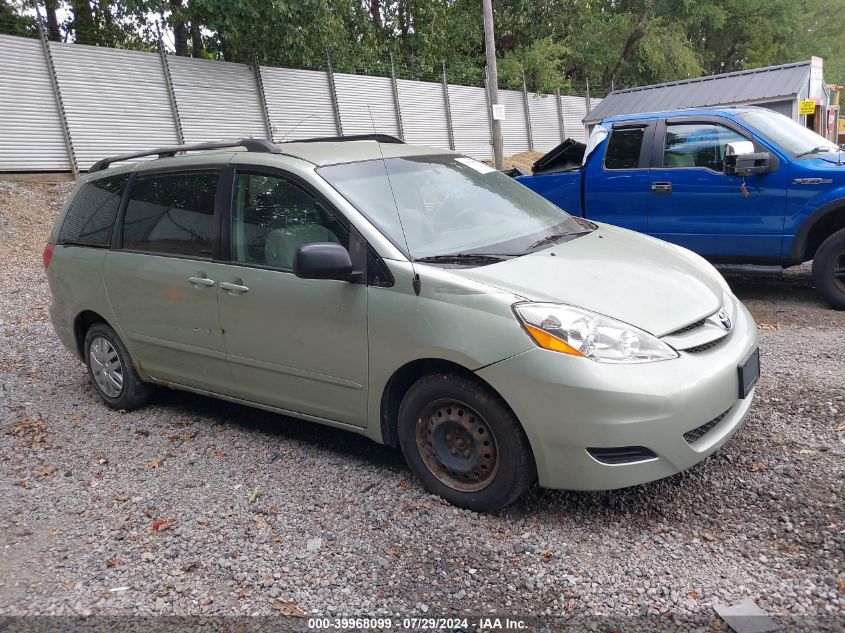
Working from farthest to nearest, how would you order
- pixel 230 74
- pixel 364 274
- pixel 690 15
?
pixel 690 15 → pixel 230 74 → pixel 364 274

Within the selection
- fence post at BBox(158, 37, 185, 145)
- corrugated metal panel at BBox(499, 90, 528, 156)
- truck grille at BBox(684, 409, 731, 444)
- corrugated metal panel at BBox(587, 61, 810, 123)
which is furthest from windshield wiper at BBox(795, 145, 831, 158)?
corrugated metal panel at BBox(499, 90, 528, 156)

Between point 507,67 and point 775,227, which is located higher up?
point 507,67

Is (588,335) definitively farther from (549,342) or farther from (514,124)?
(514,124)

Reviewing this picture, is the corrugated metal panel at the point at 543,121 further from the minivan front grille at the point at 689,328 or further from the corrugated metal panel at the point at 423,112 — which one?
the minivan front grille at the point at 689,328

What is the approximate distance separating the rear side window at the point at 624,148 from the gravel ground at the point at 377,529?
3.35 metres

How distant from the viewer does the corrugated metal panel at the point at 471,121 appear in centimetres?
2405

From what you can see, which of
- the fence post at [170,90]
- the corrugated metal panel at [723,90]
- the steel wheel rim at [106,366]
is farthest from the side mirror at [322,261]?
the corrugated metal panel at [723,90]

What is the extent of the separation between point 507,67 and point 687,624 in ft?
87.2

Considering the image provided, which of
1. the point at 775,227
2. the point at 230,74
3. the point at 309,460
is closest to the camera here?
the point at 309,460

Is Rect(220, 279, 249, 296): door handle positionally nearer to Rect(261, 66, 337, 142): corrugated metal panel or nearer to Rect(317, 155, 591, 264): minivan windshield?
Rect(317, 155, 591, 264): minivan windshield

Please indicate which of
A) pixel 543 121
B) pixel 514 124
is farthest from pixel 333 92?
pixel 543 121

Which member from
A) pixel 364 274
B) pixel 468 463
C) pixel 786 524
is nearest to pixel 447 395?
pixel 468 463

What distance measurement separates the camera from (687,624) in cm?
255

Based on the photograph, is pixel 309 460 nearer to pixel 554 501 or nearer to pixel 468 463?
pixel 468 463
